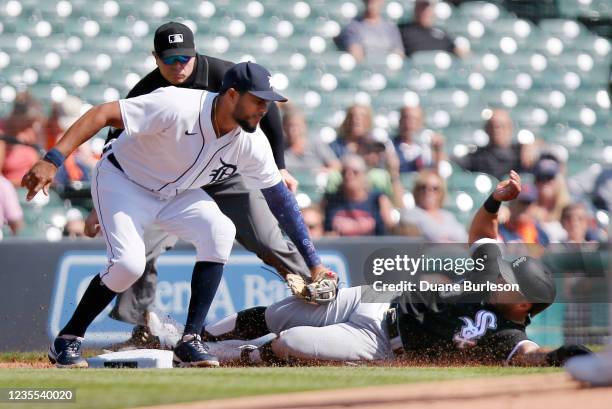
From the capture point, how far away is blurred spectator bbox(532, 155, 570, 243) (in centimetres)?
774

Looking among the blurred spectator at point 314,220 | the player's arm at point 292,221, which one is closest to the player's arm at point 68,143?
the player's arm at point 292,221

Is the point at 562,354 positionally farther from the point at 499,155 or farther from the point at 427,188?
the point at 499,155

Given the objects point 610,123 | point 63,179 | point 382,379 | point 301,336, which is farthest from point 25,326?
point 610,123

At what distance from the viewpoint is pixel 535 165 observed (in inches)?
327

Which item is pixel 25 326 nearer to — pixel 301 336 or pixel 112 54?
pixel 301 336

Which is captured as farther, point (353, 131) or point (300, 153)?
point (353, 131)

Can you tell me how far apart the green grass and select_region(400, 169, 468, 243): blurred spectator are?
268cm

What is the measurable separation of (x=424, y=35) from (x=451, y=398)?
6.20 meters

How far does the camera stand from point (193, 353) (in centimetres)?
475

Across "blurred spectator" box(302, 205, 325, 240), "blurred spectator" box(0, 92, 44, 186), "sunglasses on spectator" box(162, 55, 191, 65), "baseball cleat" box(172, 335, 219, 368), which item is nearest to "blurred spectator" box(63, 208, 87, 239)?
"blurred spectator" box(0, 92, 44, 186)

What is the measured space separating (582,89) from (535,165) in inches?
62.1

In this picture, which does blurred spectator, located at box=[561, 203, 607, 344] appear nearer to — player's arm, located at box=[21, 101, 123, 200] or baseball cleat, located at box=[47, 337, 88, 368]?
baseball cleat, located at box=[47, 337, 88, 368]

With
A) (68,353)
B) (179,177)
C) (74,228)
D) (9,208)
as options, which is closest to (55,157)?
(179,177)

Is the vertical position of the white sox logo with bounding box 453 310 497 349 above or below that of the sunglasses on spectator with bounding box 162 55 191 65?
below
